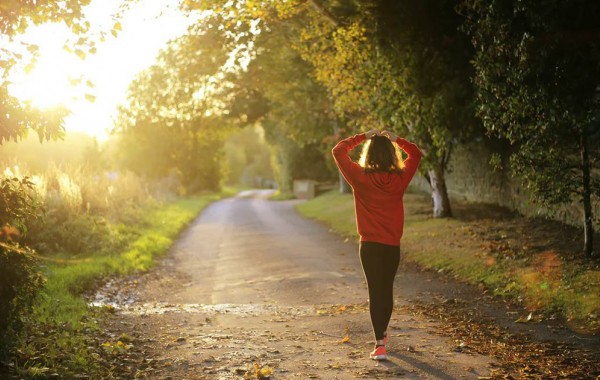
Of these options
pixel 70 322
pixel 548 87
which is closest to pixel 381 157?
pixel 70 322

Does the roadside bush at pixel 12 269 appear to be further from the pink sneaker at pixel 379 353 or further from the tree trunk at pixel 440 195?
the tree trunk at pixel 440 195

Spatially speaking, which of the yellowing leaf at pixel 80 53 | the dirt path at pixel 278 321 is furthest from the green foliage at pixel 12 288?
the yellowing leaf at pixel 80 53

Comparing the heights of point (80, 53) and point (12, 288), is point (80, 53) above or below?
above

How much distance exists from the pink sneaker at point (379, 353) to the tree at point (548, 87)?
5728 mm

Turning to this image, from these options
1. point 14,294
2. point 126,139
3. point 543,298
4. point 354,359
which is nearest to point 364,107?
point 543,298

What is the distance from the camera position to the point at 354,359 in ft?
22.1

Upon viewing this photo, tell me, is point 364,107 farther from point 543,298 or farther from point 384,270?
point 384,270

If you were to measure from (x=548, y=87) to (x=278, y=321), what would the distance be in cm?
581

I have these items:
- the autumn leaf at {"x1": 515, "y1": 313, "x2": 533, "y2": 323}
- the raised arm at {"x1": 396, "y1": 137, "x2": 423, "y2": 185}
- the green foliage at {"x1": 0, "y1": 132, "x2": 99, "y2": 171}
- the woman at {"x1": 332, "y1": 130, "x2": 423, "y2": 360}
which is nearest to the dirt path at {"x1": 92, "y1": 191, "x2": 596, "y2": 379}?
the autumn leaf at {"x1": 515, "y1": 313, "x2": 533, "y2": 323}

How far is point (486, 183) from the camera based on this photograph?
21.3 m

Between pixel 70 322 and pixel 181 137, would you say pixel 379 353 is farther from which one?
pixel 181 137

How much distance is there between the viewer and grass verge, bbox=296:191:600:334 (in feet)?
30.4

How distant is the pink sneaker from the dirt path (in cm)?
9

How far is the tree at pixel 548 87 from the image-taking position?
35.5ft
